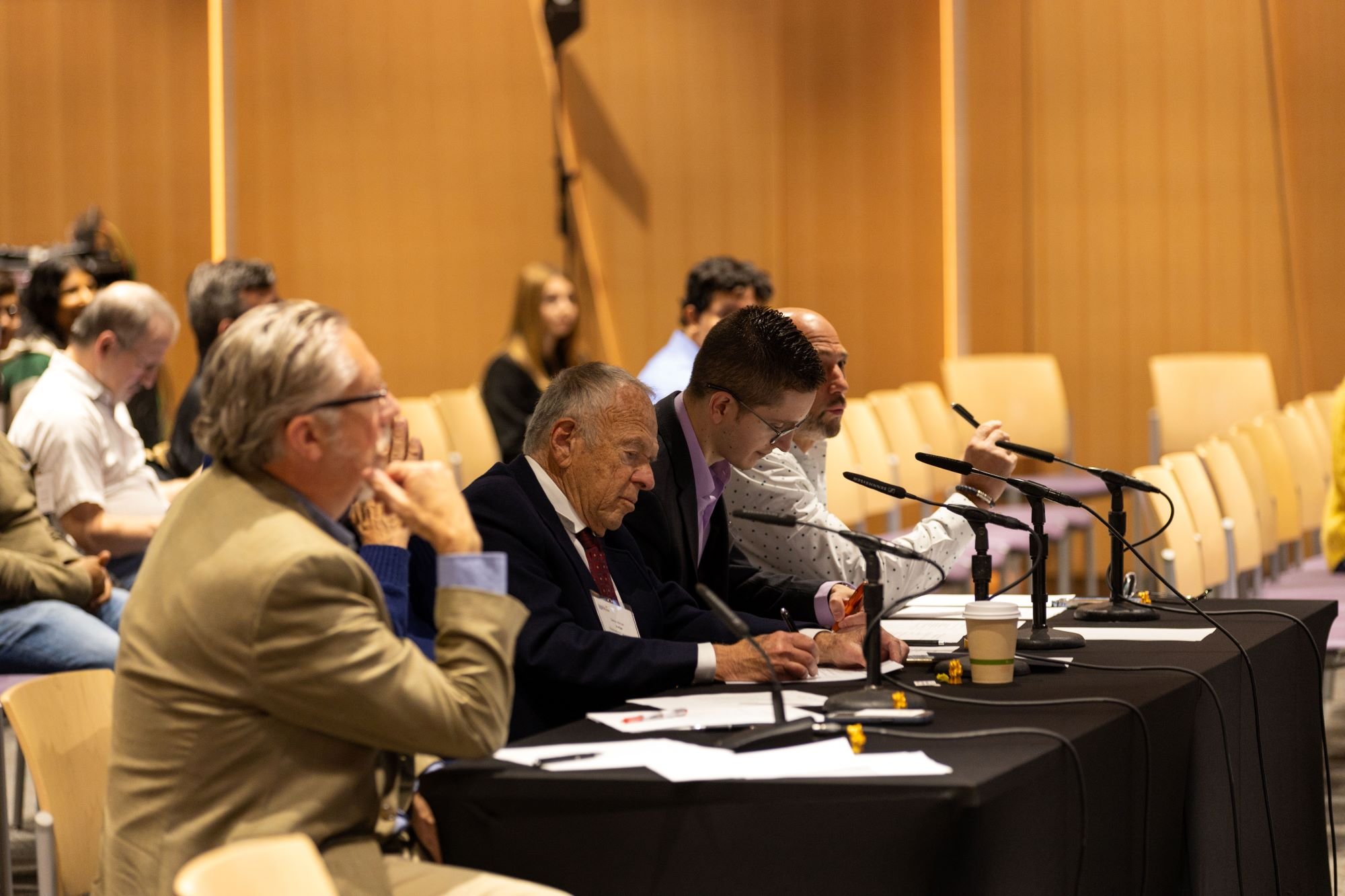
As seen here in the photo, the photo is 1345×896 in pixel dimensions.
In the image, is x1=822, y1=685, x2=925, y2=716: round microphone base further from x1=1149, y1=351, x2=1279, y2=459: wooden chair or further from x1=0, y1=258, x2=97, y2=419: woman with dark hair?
x1=1149, y1=351, x2=1279, y2=459: wooden chair

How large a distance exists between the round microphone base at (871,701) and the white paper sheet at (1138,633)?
2.24 feet

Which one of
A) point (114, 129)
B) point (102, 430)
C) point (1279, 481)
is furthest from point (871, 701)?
point (114, 129)

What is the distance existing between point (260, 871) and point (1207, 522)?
3.63m

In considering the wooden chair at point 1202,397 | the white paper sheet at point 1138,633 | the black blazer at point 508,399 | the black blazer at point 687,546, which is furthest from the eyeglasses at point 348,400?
the wooden chair at point 1202,397

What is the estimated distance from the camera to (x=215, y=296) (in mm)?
5090

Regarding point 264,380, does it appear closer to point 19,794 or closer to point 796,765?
point 796,765

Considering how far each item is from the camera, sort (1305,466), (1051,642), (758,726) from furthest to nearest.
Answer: (1305,466), (1051,642), (758,726)

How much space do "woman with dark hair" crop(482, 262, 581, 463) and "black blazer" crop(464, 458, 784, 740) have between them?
4185 millimetres

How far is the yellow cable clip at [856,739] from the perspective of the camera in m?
2.07

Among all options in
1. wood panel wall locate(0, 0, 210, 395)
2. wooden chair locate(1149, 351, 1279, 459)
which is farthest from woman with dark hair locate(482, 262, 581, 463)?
wooden chair locate(1149, 351, 1279, 459)

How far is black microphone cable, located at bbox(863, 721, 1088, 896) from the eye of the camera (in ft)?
6.84

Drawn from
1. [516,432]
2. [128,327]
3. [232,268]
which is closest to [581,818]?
[128,327]

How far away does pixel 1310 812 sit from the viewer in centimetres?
327

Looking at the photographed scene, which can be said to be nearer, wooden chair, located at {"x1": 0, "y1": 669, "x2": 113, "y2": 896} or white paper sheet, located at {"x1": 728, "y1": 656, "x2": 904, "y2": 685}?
wooden chair, located at {"x1": 0, "y1": 669, "x2": 113, "y2": 896}
